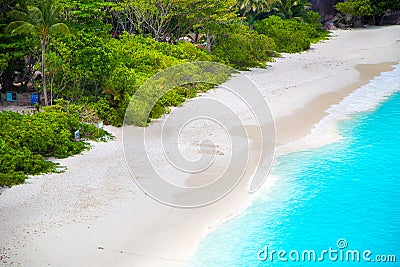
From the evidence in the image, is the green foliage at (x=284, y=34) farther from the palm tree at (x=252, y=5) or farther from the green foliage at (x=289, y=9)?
the green foliage at (x=289, y=9)

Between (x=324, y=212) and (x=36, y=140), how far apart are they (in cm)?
A: 1008

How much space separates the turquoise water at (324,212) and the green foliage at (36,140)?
680 centimetres

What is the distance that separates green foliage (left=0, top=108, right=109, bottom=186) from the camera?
19078mm

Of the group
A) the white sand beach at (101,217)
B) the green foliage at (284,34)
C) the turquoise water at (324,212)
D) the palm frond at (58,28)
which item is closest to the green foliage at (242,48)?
the green foliage at (284,34)

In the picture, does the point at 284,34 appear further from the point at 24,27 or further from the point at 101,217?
the point at 101,217

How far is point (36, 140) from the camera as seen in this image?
67.6 feet

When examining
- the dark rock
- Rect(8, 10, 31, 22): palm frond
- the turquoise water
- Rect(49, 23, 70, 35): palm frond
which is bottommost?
the turquoise water

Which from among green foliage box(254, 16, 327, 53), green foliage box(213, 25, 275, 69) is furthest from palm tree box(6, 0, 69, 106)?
green foliage box(254, 16, 327, 53)

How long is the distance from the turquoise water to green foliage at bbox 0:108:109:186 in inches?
268

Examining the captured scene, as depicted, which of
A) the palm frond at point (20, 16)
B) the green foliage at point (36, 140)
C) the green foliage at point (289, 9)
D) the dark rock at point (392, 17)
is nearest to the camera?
the green foliage at point (36, 140)

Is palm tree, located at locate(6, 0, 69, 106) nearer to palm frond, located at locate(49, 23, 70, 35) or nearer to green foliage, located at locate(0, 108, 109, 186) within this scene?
palm frond, located at locate(49, 23, 70, 35)

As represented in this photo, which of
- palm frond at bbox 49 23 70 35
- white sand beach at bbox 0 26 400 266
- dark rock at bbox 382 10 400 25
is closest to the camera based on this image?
white sand beach at bbox 0 26 400 266

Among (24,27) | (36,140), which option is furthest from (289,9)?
(36,140)

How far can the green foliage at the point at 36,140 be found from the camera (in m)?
19.1
